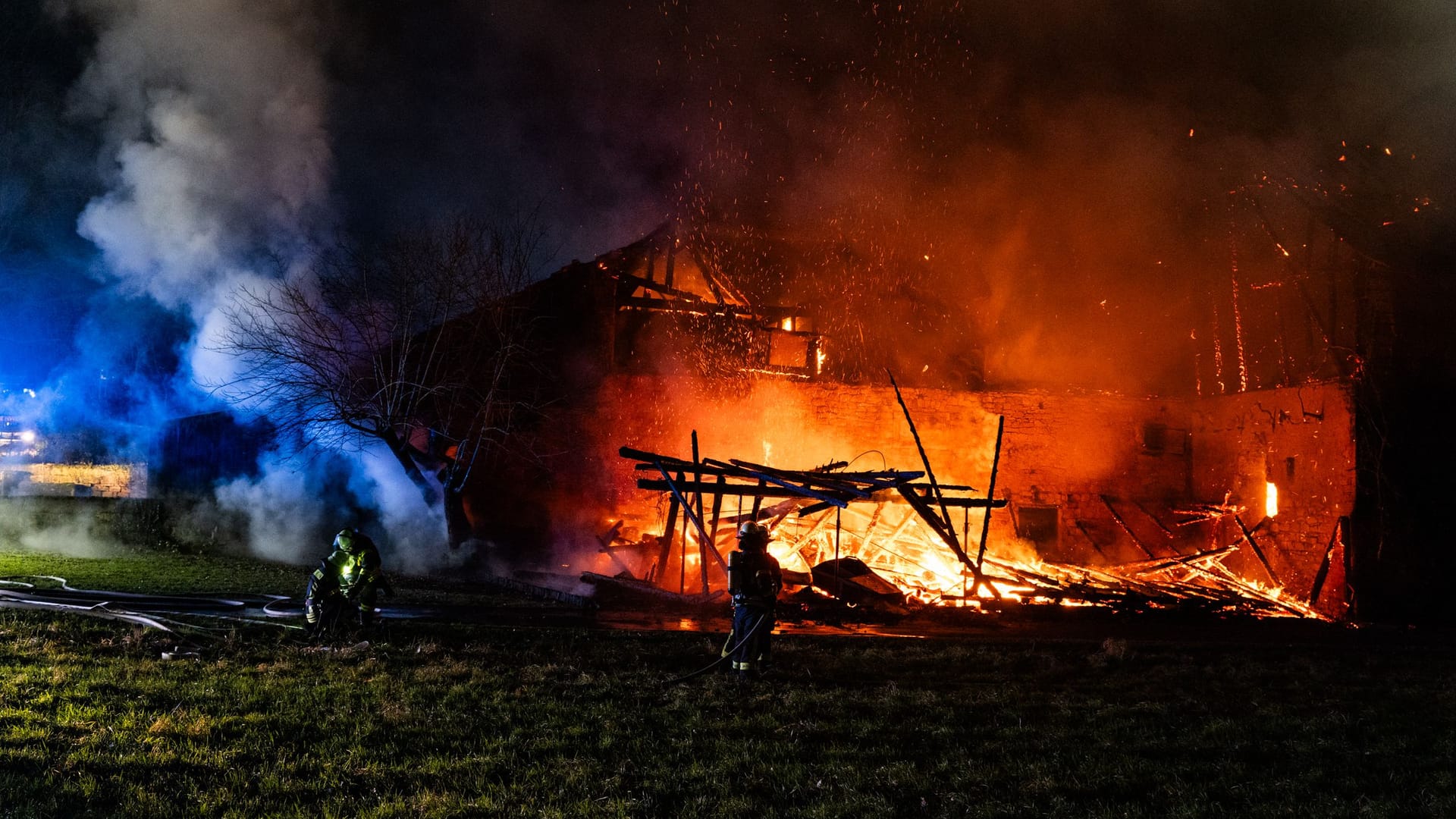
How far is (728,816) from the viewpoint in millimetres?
4238

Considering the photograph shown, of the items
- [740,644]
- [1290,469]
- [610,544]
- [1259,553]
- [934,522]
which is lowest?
[740,644]

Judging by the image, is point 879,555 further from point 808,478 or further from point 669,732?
point 669,732

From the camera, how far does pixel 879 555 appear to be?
14992 millimetres

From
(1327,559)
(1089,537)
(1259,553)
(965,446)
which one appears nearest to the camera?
(1327,559)

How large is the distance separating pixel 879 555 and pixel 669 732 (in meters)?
9.85

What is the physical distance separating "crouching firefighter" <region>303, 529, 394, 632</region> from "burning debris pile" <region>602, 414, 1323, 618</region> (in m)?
3.69

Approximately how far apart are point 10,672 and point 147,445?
22.7 meters

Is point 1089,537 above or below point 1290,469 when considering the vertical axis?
below

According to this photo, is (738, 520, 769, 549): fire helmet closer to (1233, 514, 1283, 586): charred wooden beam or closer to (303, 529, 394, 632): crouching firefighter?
(303, 529, 394, 632): crouching firefighter

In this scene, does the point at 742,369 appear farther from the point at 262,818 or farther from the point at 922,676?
the point at 262,818

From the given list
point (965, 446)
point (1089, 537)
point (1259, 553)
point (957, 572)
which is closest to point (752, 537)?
point (957, 572)

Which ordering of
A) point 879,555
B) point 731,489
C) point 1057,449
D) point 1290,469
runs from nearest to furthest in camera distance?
point 731,489
point 879,555
point 1290,469
point 1057,449

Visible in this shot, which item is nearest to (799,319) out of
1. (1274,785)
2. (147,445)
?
(1274,785)

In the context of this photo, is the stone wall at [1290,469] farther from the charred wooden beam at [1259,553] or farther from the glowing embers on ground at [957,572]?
the glowing embers on ground at [957,572]
